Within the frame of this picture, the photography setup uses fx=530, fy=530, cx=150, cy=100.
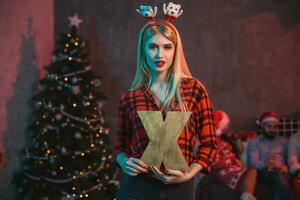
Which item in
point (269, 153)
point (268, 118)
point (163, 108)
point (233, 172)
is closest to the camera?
point (163, 108)

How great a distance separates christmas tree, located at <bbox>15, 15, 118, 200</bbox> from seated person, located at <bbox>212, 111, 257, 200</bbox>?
4.00 ft

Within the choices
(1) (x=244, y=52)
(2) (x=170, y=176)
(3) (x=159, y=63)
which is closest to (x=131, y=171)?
(2) (x=170, y=176)

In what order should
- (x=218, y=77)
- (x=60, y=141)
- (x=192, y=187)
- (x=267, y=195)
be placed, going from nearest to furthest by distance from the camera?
1. (x=192, y=187)
2. (x=267, y=195)
3. (x=60, y=141)
4. (x=218, y=77)

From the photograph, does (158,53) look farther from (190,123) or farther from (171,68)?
(190,123)

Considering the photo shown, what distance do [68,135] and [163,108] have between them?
3.52 meters

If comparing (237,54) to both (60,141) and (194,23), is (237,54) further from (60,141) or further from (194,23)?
(60,141)

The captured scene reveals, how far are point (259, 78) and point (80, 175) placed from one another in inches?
94.5

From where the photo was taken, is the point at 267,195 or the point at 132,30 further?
the point at 132,30

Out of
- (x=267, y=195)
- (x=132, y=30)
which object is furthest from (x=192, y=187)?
(x=132, y=30)

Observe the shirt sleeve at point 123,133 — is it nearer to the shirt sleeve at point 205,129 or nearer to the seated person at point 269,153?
the shirt sleeve at point 205,129

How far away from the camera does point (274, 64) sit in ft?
20.5

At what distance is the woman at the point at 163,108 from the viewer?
205 cm

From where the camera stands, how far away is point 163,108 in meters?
2.10

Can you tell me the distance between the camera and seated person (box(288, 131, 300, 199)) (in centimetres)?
494
